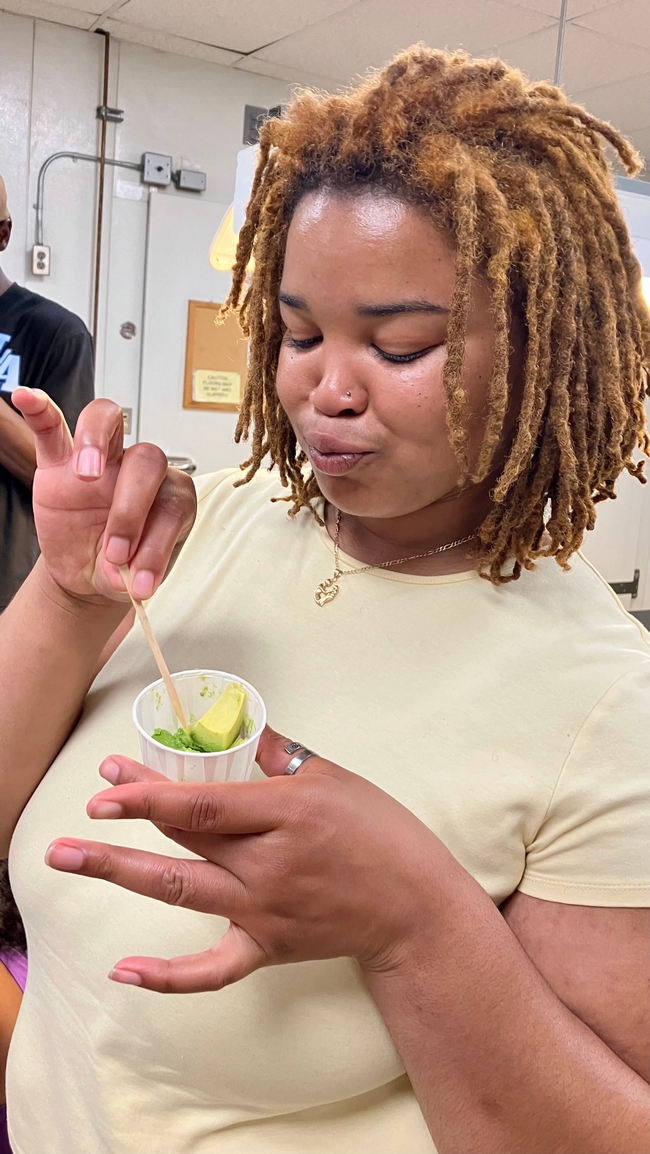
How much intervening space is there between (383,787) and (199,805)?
0.25m

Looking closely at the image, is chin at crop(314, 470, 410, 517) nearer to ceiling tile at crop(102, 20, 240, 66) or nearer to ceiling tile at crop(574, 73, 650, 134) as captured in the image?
ceiling tile at crop(574, 73, 650, 134)

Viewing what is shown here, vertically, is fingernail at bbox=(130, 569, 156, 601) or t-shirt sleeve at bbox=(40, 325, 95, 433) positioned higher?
t-shirt sleeve at bbox=(40, 325, 95, 433)

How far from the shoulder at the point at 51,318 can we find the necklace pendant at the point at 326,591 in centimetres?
141

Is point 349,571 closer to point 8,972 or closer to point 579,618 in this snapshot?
point 579,618

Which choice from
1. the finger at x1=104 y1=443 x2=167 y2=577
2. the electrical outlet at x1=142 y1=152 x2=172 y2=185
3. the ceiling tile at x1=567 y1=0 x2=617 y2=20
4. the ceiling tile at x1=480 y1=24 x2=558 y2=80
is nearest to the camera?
the finger at x1=104 y1=443 x2=167 y2=577

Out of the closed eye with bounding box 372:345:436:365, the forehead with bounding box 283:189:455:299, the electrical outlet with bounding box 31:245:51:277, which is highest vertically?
the electrical outlet with bounding box 31:245:51:277

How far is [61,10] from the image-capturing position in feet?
9.73

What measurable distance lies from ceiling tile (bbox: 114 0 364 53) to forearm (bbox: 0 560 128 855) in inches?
99.0

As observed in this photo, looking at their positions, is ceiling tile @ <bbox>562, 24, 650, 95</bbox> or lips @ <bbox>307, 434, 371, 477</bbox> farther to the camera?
ceiling tile @ <bbox>562, 24, 650, 95</bbox>

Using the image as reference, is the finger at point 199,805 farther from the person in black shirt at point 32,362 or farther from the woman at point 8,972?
the person in black shirt at point 32,362

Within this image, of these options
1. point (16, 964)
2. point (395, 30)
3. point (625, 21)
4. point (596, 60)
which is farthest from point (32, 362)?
point (596, 60)

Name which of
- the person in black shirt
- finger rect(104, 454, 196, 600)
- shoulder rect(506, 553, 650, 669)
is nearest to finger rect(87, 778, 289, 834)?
finger rect(104, 454, 196, 600)

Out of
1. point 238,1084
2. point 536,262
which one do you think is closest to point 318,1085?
point 238,1084

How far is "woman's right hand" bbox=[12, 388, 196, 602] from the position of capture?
2.54 ft
